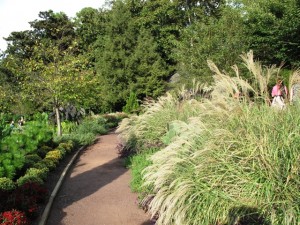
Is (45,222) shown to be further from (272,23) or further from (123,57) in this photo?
(123,57)

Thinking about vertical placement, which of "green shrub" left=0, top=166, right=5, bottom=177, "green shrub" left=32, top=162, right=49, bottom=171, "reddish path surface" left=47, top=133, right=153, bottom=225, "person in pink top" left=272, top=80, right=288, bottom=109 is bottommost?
"reddish path surface" left=47, top=133, right=153, bottom=225

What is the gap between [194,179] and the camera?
155 inches

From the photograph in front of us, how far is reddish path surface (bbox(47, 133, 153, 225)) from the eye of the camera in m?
5.47

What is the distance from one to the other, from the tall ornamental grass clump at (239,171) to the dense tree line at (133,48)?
31.8 ft

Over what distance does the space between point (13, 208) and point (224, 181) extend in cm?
340

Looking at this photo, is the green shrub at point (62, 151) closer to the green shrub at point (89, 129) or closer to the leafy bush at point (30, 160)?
the leafy bush at point (30, 160)

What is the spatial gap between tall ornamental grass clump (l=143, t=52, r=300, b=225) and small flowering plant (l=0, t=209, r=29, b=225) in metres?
1.96

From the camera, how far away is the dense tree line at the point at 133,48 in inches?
549

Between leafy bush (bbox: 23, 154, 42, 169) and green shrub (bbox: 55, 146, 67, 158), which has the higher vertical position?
leafy bush (bbox: 23, 154, 42, 169)

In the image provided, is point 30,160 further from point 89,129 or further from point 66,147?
point 89,129

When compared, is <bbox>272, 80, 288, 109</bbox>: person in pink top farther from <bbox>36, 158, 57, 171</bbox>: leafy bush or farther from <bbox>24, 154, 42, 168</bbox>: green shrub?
<bbox>24, 154, 42, 168</bbox>: green shrub

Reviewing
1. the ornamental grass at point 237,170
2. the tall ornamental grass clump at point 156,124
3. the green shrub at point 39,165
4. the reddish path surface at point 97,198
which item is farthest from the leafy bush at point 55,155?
the ornamental grass at point 237,170

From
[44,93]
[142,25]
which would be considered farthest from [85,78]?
[142,25]

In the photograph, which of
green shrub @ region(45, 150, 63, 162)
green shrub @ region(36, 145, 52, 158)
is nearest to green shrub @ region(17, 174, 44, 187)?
green shrub @ region(45, 150, 63, 162)
